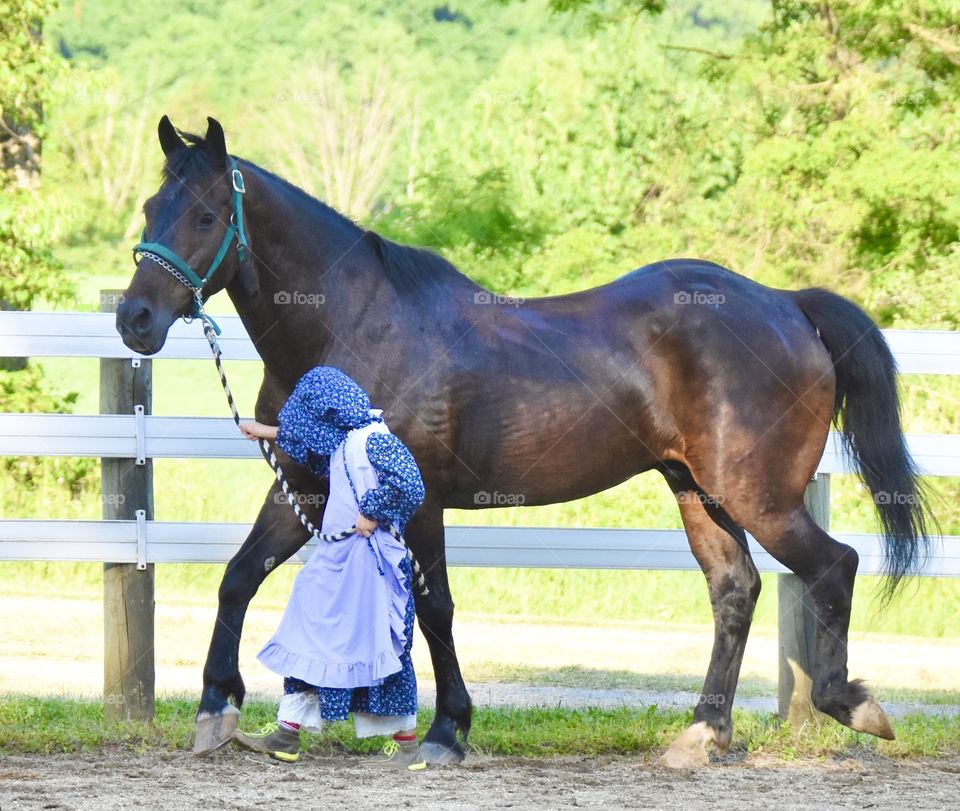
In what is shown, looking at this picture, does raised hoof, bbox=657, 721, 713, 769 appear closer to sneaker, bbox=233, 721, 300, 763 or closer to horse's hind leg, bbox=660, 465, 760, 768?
horse's hind leg, bbox=660, 465, 760, 768

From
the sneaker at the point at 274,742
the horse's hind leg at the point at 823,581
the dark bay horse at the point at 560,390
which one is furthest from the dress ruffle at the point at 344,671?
the horse's hind leg at the point at 823,581

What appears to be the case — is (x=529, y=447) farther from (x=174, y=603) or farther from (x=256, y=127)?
(x=256, y=127)

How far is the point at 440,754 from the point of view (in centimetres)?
486

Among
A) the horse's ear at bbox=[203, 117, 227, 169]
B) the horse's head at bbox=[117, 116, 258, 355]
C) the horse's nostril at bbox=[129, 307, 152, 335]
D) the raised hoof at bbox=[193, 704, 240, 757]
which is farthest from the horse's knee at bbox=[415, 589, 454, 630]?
the horse's ear at bbox=[203, 117, 227, 169]

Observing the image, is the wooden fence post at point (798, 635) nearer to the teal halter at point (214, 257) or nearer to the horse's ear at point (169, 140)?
the teal halter at point (214, 257)

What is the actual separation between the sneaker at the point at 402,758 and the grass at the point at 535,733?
0.21 m

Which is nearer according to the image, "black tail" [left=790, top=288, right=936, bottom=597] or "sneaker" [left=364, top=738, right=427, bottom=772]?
"sneaker" [left=364, top=738, right=427, bottom=772]

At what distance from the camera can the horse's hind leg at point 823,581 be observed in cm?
509

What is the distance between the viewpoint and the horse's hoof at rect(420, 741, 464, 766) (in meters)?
4.84

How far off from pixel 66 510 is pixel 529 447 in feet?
20.3

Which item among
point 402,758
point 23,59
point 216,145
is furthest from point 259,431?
point 23,59

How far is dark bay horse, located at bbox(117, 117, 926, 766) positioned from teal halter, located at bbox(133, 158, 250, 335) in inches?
1.1

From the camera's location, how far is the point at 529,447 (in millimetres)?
5098

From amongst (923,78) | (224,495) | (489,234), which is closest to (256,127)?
(489,234)
